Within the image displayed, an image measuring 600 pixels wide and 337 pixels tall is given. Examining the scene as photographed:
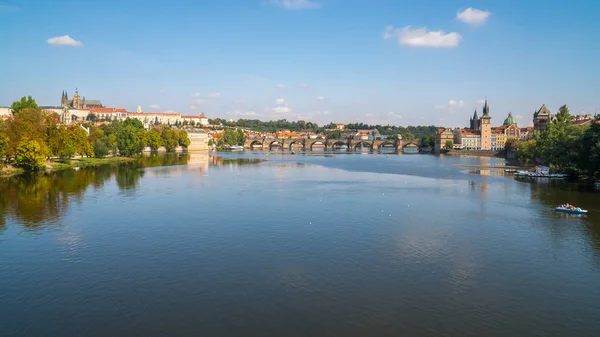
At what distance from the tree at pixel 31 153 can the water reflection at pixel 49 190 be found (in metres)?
1.43

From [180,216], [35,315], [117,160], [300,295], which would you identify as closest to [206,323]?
[300,295]

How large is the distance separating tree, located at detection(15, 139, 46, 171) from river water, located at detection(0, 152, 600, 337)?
42.9 feet

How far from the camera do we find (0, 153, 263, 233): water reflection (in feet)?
70.7

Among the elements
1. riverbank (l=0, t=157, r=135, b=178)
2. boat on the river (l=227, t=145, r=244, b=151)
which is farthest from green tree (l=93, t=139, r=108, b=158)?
boat on the river (l=227, t=145, r=244, b=151)

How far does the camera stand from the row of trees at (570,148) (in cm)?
3494

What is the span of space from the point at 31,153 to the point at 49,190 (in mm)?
11060

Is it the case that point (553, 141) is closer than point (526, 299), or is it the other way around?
point (526, 299)

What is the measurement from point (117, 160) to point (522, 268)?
2069 inches

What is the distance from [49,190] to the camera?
30.2 metres

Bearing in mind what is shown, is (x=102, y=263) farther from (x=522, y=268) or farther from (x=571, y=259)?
(x=571, y=259)

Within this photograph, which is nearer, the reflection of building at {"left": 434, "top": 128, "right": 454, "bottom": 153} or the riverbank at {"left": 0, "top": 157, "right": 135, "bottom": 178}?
the riverbank at {"left": 0, "top": 157, "right": 135, "bottom": 178}

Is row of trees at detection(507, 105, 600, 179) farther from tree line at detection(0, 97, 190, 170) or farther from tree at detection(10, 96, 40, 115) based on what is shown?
tree at detection(10, 96, 40, 115)

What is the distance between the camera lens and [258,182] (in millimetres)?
37344

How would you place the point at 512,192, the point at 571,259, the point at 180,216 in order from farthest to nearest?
the point at 512,192 → the point at 180,216 → the point at 571,259
